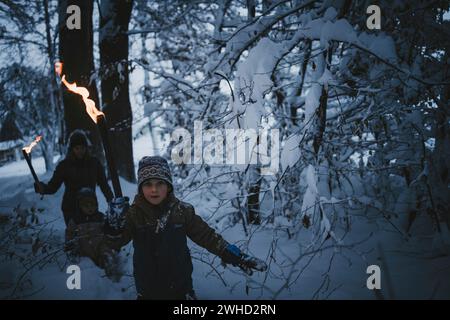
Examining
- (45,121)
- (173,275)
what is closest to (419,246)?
(173,275)

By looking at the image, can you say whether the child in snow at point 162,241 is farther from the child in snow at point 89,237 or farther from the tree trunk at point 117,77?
the tree trunk at point 117,77

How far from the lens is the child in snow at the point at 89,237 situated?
3789 millimetres

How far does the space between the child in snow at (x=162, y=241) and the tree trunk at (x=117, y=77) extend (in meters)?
4.74

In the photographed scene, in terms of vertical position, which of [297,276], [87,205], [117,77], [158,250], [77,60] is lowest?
[297,276]

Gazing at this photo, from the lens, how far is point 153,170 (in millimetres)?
2637

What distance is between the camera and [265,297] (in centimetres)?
329

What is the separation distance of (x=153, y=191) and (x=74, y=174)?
8.53ft

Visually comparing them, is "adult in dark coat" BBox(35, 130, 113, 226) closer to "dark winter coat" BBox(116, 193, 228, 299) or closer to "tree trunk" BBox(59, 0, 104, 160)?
"tree trunk" BBox(59, 0, 104, 160)

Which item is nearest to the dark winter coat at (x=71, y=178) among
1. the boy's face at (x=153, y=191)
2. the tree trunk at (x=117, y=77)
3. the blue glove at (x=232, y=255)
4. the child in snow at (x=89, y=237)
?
the child in snow at (x=89, y=237)

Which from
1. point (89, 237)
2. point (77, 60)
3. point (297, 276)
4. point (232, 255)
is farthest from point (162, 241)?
point (77, 60)

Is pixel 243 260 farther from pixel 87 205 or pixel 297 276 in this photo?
pixel 87 205
